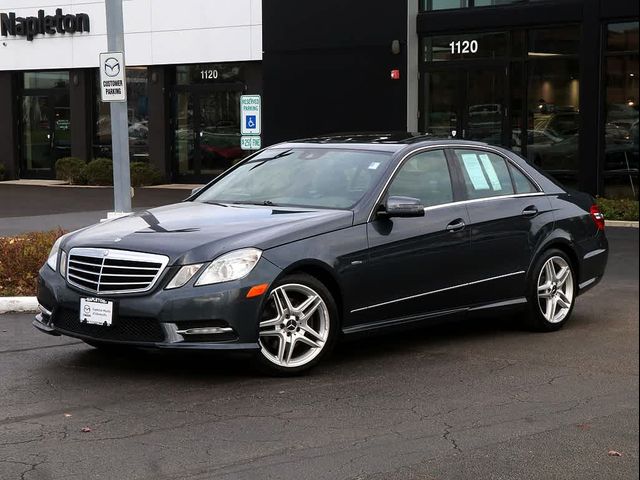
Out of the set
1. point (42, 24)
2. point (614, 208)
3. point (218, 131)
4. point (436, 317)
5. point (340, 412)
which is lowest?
point (340, 412)

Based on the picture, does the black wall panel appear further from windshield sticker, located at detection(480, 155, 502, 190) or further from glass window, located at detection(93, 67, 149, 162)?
windshield sticker, located at detection(480, 155, 502, 190)

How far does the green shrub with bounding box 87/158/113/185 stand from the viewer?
91.5ft

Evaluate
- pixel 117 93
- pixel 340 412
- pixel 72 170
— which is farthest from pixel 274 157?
pixel 72 170

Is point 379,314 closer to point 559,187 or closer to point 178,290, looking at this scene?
point 178,290

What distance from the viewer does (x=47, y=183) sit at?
2967 centimetres

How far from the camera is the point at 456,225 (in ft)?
24.7

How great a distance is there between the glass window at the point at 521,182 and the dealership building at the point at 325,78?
8.80m

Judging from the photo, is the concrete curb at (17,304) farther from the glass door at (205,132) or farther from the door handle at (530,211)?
the glass door at (205,132)

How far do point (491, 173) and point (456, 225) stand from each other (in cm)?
84

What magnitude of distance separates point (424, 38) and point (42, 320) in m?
17.4

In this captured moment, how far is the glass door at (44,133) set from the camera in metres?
30.8

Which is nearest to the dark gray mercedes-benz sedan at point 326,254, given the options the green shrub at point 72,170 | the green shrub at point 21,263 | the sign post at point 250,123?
the green shrub at point 21,263

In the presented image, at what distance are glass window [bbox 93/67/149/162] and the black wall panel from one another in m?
5.17

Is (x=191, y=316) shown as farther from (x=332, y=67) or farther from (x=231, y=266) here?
(x=332, y=67)
